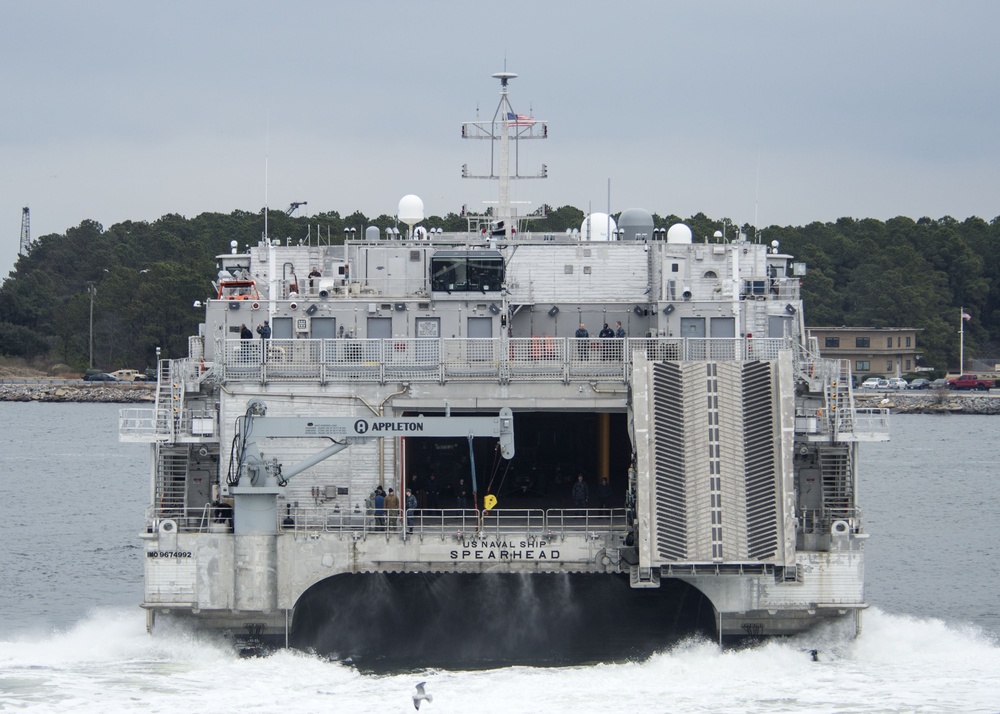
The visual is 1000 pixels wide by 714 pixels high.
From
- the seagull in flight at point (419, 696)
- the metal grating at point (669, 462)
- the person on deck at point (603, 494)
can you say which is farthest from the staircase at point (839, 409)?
the seagull in flight at point (419, 696)

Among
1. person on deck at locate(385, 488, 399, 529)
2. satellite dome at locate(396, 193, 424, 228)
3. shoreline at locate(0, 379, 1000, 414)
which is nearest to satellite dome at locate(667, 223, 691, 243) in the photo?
satellite dome at locate(396, 193, 424, 228)

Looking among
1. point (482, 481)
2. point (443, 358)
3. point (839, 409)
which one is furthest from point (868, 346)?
point (443, 358)

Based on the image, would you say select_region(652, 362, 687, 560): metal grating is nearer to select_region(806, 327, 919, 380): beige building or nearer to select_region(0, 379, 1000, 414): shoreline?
select_region(0, 379, 1000, 414): shoreline

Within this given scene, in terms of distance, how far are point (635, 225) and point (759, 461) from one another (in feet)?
48.0

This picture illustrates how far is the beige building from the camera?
12394cm

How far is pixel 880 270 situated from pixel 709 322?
97.7 metres

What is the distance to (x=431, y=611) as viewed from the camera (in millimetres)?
35281

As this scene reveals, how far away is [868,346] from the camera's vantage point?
411 feet

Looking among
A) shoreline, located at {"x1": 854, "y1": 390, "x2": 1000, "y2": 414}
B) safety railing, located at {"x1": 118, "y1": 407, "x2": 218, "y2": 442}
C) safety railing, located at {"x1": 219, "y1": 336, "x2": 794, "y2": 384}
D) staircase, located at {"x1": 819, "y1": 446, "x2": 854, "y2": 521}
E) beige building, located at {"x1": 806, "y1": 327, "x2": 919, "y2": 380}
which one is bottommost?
staircase, located at {"x1": 819, "y1": 446, "x2": 854, "y2": 521}

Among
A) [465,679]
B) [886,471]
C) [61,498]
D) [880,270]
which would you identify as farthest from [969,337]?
[465,679]

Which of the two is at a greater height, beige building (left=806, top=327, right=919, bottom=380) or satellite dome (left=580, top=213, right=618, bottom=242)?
beige building (left=806, top=327, right=919, bottom=380)

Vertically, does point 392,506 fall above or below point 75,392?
below

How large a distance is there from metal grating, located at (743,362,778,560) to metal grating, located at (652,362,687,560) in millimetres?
1287

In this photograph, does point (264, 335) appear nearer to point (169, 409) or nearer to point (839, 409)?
point (169, 409)
